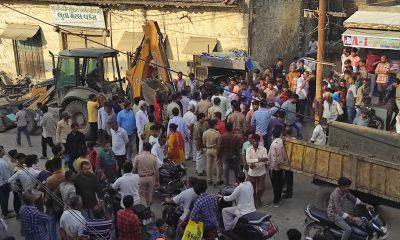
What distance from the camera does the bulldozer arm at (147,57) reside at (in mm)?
16281

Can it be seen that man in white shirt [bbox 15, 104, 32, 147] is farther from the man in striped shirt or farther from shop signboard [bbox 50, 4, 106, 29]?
shop signboard [bbox 50, 4, 106, 29]

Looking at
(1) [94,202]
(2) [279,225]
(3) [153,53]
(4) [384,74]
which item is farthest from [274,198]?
(4) [384,74]

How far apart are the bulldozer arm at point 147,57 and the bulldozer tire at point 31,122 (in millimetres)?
2945

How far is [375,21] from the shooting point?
1950 centimetres

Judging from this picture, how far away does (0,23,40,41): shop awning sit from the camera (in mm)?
22688

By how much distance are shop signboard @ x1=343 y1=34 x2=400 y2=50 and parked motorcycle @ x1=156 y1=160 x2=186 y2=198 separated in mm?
10565

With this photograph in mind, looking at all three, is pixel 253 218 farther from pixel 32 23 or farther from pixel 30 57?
pixel 30 57

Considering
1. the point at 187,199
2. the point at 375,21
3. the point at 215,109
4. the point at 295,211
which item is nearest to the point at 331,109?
the point at 215,109

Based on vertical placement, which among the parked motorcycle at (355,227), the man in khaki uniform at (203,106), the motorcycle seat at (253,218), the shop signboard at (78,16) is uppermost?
the shop signboard at (78,16)

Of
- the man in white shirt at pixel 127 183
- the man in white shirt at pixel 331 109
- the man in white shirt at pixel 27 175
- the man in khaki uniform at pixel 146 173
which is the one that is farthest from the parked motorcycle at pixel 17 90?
the man in white shirt at pixel 127 183

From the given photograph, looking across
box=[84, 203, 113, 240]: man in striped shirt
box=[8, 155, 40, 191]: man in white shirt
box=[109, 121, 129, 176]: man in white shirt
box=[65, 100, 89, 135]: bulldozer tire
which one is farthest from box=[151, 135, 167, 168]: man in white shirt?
box=[65, 100, 89, 135]: bulldozer tire

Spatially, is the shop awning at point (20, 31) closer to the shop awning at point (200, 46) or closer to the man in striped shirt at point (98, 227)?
the shop awning at point (200, 46)

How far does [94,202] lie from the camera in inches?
375

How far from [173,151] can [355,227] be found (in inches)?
174
